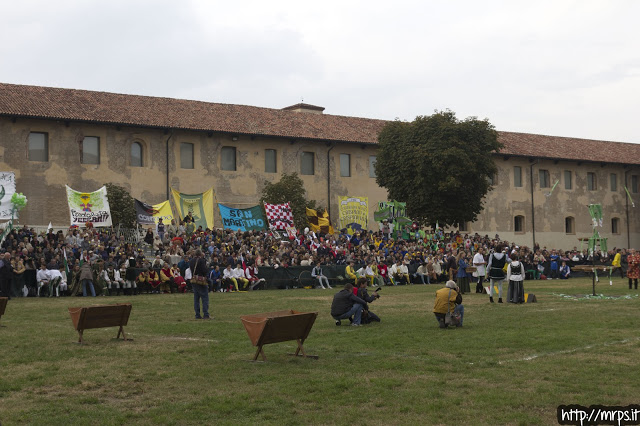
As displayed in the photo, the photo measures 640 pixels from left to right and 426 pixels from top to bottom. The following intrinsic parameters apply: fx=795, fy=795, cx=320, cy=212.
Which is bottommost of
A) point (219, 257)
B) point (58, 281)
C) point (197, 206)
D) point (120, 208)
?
point (58, 281)

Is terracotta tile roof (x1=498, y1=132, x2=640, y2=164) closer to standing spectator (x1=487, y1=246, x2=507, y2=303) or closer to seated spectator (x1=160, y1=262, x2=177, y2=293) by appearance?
seated spectator (x1=160, y1=262, x2=177, y2=293)

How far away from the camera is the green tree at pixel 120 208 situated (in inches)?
1702

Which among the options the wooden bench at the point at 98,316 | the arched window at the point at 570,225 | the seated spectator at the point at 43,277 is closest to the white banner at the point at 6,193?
the seated spectator at the point at 43,277

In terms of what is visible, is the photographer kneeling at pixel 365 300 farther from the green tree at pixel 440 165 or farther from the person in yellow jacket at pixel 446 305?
the green tree at pixel 440 165

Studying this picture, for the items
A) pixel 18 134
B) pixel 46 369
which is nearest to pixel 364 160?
pixel 18 134

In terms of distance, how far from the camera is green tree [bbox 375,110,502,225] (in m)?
49.5

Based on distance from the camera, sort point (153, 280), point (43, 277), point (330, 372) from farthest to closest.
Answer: point (153, 280) → point (43, 277) → point (330, 372)

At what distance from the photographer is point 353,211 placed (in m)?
51.2

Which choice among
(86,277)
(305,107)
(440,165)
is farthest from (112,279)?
(305,107)

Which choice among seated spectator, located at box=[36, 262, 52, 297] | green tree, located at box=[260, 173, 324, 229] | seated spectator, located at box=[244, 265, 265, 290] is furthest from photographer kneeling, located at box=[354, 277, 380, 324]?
green tree, located at box=[260, 173, 324, 229]

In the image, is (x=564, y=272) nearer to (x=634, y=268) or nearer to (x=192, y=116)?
(x=634, y=268)

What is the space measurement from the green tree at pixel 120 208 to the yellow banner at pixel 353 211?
13.8 meters

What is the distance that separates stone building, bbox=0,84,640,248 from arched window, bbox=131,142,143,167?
0.20 feet

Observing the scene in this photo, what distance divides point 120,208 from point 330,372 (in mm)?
34228
